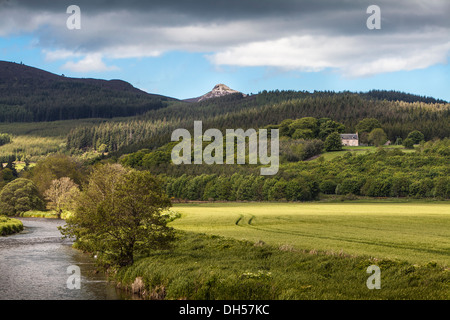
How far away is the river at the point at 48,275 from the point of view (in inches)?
1454

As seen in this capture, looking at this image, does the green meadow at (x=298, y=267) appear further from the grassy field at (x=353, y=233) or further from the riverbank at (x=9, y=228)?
the riverbank at (x=9, y=228)

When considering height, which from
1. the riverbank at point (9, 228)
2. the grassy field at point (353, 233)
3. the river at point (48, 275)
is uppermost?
the grassy field at point (353, 233)

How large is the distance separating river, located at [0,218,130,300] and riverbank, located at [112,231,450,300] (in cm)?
229

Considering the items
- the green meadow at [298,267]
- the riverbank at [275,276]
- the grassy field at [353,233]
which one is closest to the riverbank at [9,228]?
the grassy field at [353,233]

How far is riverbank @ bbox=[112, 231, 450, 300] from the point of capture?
29.2 meters

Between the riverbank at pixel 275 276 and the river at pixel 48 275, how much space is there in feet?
7.52

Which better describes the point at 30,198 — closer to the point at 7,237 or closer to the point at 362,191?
the point at 7,237

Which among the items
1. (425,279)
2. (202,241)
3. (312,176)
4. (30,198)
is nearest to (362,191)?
(312,176)

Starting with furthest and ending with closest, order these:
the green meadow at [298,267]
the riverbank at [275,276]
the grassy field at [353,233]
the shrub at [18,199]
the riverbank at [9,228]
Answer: the shrub at [18,199] < the riverbank at [9,228] < the grassy field at [353,233] < the green meadow at [298,267] < the riverbank at [275,276]

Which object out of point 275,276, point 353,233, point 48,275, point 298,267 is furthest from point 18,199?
point 275,276

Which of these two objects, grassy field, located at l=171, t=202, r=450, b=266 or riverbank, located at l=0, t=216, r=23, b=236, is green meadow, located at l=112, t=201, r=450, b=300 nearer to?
grassy field, located at l=171, t=202, r=450, b=266

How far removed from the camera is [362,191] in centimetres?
16788
